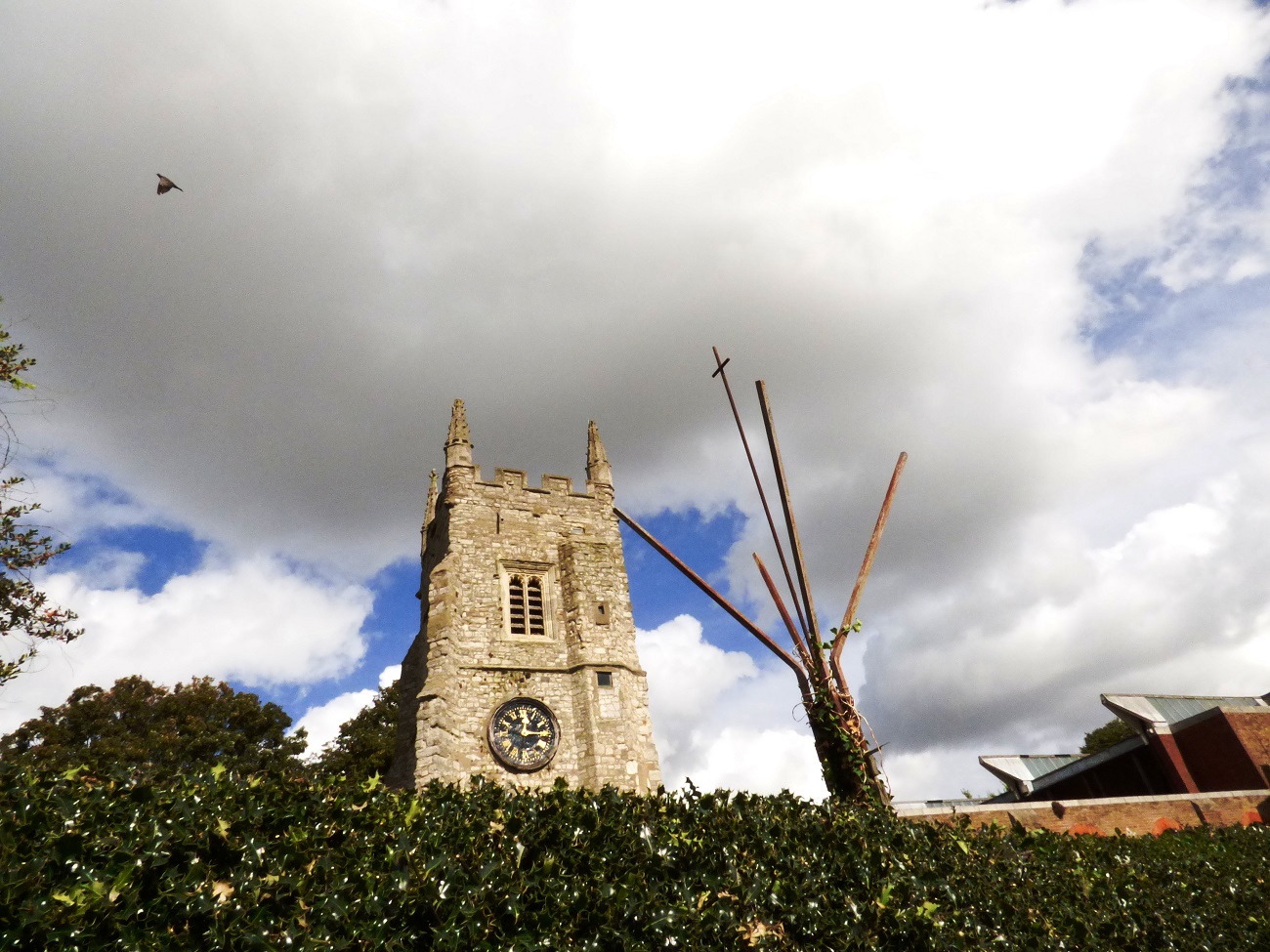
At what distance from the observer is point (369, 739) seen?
30359 mm

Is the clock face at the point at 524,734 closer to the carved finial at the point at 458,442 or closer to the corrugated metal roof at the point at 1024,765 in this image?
the carved finial at the point at 458,442

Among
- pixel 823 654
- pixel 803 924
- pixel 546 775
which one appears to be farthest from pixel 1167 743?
pixel 803 924

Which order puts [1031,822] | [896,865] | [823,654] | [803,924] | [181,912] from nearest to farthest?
[181,912] < [803,924] < [896,865] < [823,654] < [1031,822]

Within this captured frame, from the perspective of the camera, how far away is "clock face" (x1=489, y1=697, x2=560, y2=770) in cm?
1839

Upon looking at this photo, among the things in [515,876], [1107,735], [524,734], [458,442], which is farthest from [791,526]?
[1107,735]

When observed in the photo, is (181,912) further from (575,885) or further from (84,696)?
(84,696)

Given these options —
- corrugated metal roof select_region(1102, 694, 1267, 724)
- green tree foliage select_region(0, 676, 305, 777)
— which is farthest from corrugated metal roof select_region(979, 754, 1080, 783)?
green tree foliage select_region(0, 676, 305, 777)

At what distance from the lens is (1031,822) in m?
14.3

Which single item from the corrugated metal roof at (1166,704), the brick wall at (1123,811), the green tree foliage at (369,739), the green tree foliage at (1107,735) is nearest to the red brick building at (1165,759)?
the corrugated metal roof at (1166,704)

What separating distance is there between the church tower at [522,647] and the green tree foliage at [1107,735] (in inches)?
1407

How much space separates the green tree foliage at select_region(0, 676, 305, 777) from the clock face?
12.4 m

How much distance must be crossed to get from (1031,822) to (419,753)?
45.7ft

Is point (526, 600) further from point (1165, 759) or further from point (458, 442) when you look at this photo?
point (1165, 759)

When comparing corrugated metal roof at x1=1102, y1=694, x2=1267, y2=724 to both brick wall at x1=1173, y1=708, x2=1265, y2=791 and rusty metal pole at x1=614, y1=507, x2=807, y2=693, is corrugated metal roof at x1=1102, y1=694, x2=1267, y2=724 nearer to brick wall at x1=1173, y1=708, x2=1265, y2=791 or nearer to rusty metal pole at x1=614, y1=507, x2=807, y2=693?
brick wall at x1=1173, y1=708, x2=1265, y2=791
